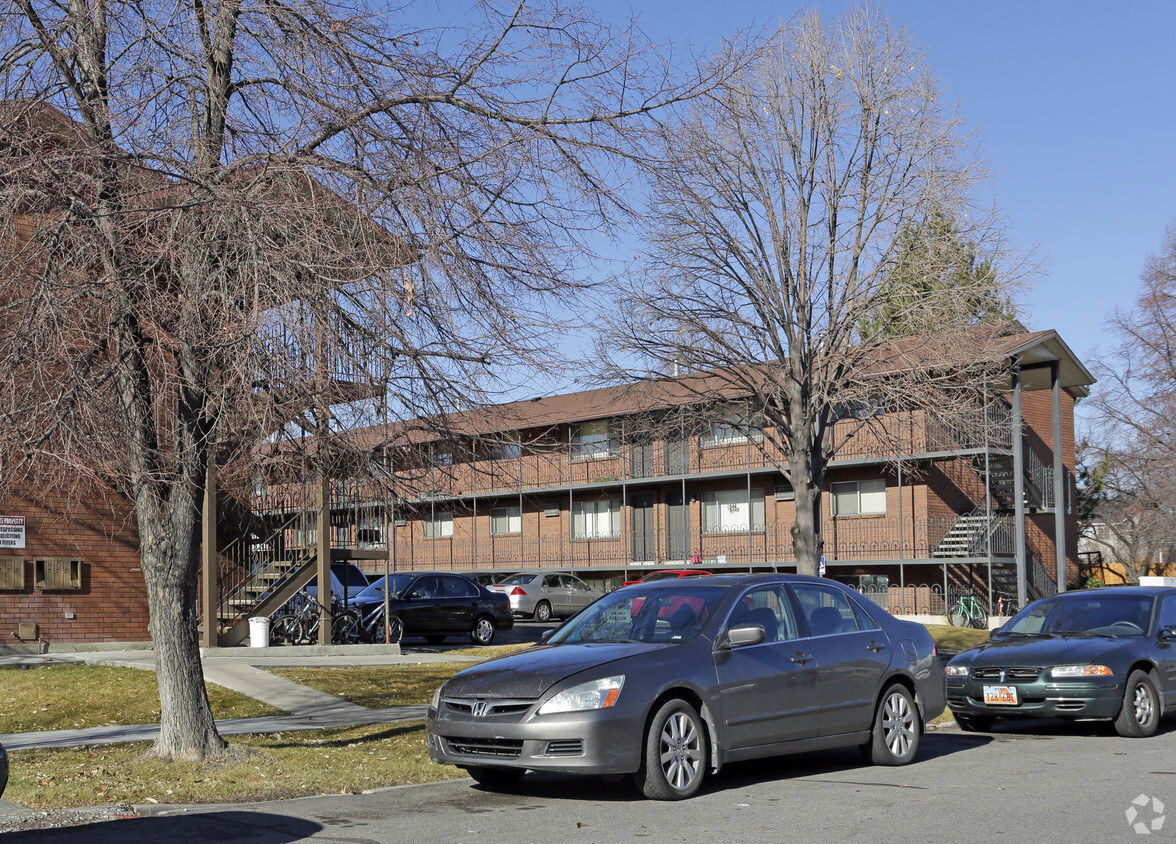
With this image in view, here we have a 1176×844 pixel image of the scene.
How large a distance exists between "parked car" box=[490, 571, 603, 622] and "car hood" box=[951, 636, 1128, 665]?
999 inches

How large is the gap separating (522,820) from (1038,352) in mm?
29535

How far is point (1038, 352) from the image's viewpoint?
33875 millimetres

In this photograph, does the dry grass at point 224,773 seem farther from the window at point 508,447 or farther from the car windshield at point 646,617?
the window at point 508,447

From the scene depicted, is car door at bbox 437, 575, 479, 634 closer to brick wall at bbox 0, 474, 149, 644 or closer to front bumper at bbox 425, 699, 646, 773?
brick wall at bbox 0, 474, 149, 644

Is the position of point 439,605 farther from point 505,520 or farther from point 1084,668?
point 505,520

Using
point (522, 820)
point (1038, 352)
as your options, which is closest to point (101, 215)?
point (522, 820)

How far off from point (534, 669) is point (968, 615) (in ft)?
89.9

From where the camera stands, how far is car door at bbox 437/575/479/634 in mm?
24953

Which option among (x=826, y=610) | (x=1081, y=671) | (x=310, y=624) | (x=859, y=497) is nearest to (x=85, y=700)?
(x=310, y=624)

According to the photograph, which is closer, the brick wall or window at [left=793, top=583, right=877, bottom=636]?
window at [left=793, top=583, right=877, bottom=636]

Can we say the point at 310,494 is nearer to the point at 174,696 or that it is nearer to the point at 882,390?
the point at 174,696

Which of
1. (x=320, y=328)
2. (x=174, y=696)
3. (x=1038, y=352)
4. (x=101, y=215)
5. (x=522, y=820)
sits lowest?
(x=522, y=820)

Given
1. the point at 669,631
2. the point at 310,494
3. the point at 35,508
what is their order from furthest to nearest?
the point at 35,508, the point at 310,494, the point at 669,631

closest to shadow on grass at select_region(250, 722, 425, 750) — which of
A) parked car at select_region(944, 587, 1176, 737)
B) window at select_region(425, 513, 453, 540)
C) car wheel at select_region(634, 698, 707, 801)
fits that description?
car wheel at select_region(634, 698, 707, 801)
